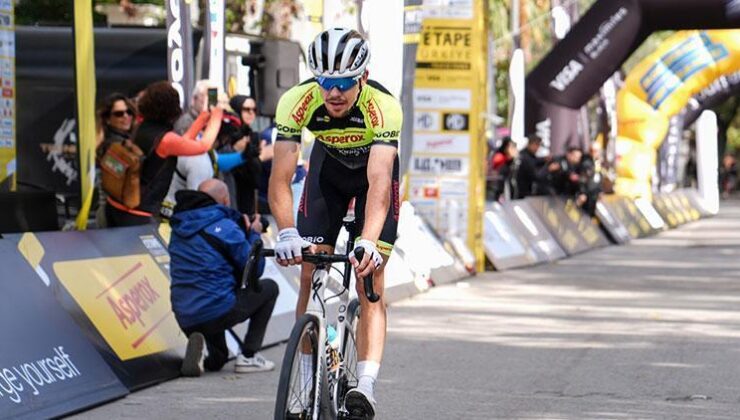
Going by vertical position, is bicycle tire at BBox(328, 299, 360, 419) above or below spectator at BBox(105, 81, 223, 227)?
below

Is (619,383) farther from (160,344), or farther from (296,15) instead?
(296,15)

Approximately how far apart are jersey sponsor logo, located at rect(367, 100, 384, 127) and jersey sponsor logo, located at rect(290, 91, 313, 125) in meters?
0.29

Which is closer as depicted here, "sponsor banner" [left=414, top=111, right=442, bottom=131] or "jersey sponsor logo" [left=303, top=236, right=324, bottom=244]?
"jersey sponsor logo" [left=303, top=236, right=324, bottom=244]

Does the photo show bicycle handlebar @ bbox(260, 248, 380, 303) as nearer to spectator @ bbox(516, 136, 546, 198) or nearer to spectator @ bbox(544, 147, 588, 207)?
spectator @ bbox(516, 136, 546, 198)

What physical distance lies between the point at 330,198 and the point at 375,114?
56cm

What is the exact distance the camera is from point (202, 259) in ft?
33.8

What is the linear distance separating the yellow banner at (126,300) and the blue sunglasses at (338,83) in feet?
10.1

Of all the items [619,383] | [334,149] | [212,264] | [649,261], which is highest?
[334,149]

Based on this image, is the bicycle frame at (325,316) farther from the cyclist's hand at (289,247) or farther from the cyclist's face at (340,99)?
the cyclist's face at (340,99)

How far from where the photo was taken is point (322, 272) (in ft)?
24.6

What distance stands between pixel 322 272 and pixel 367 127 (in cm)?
72

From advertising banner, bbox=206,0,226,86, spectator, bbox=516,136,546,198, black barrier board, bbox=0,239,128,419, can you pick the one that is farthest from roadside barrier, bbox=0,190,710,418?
spectator, bbox=516,136,546,198

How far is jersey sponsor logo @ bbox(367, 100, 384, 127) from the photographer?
24.9 ft

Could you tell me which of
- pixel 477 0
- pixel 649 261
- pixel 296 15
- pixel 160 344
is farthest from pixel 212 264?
pixel 296 15
